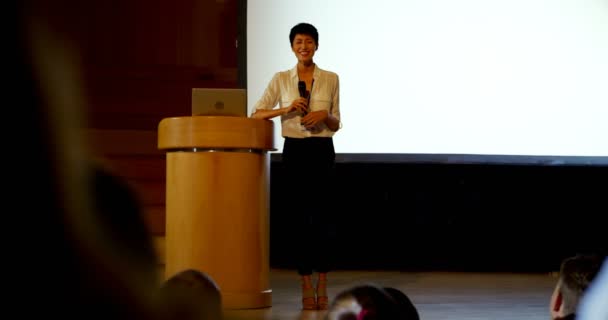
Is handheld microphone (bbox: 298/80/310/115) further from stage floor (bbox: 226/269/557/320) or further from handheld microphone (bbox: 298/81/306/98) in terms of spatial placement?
stage floor (bbox: 226/269/557/320)

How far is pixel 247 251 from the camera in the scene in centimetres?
351

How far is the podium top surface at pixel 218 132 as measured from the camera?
3.40 m

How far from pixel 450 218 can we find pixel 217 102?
9.40 ft

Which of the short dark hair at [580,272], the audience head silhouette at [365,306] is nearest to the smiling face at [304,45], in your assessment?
the short dark hair at [580,272]

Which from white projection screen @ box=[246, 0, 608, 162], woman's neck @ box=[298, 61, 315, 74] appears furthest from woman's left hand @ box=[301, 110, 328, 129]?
white projection screen @ box=[246, 0, 608, 162]

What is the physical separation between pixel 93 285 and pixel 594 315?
0.69 m

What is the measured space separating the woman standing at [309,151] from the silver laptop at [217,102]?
0.73ft

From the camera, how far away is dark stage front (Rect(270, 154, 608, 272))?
583 centimetres

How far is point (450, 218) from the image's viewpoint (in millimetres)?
5871

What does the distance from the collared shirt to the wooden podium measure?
16cm

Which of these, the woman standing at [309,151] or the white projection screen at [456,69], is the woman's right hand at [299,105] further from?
the white projection screen at [456,69]

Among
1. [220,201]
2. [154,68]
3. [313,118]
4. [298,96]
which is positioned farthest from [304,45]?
[154,68]

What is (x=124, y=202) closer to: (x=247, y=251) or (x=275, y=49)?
(x=247, y=251)

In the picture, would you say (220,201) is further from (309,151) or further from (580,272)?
(580,272)
